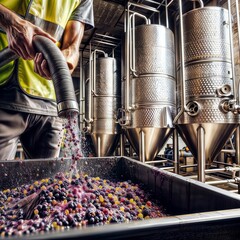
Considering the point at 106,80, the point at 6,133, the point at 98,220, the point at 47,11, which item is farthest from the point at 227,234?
the point at 106,80

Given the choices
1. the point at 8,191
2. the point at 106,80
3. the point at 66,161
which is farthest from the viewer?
the point at 106,80

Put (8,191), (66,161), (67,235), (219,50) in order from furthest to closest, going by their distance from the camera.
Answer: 1. (219,50)
2. (66,161)
3. (8,191)
4. (67,235)

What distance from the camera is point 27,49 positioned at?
2.89 feet

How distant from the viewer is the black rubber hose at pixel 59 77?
2.50ft

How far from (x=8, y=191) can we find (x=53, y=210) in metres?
0.43

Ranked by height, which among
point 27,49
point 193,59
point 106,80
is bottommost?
point 27,49

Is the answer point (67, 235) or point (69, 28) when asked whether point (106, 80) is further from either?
point (67, 235)

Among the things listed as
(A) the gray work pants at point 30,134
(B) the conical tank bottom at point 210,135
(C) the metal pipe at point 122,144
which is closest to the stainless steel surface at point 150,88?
(B) the conical tank bottom at point 210,135

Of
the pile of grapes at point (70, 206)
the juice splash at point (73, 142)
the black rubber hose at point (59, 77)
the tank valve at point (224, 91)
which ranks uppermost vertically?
the tank valve at point (224, 91)

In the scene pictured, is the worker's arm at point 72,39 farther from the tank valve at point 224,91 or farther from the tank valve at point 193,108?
the tank valve at point 224,91

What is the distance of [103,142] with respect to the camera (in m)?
3.45

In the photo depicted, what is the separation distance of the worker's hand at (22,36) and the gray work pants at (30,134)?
0.47 meters

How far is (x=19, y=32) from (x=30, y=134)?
734mm

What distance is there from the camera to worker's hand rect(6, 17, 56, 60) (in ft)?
2.82
